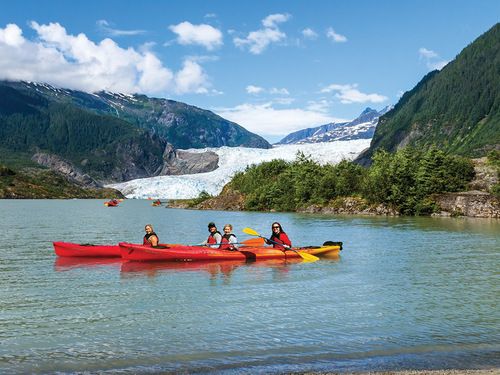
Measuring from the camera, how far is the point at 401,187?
57.2 m

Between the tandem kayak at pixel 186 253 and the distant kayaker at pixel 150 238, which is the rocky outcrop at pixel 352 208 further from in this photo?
the distant kayaker at pixel 150 238

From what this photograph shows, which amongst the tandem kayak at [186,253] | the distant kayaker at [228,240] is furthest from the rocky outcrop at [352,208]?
the distant kayaker at [228,240]

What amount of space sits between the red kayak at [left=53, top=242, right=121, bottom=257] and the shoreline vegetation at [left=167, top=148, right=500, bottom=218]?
42562 mm

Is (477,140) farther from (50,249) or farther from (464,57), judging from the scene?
(50,249)

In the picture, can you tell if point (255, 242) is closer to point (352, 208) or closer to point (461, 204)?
point (461, 204)

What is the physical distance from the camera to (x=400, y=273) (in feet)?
57.0

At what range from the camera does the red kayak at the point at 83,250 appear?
21.2m

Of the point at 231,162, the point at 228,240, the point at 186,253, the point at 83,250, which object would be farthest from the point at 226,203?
the point at 231,162

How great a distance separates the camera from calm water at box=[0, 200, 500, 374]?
317 inches

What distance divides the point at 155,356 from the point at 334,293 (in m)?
6.80

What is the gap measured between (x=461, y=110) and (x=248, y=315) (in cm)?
17917

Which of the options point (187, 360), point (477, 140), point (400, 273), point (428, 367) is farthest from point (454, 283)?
point (477, 140)

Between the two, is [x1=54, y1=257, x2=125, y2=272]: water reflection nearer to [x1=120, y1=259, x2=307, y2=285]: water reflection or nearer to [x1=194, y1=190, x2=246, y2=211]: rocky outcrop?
[x1=120, y1=259, x2=307, y2=285]: water reflection

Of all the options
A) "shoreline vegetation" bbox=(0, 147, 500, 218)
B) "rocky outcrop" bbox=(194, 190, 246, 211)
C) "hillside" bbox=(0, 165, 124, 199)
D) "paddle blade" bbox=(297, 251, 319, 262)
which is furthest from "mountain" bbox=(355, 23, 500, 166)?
"paddle blade" bbox=(297, 251, 319, 262)
